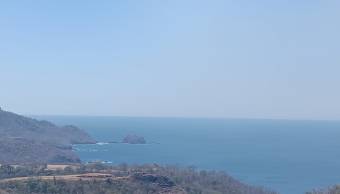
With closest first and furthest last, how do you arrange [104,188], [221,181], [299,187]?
[104,188] → [221,181] → [299,187]

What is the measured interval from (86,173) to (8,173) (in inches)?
595

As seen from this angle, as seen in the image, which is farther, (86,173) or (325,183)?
(325,183)

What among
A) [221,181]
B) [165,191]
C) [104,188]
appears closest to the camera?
[104,188]

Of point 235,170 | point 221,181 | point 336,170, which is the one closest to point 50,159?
point 235,170

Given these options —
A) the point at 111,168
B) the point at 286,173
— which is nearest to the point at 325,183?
the point at 286,173

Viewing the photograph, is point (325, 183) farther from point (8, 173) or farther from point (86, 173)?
point (8, 173)

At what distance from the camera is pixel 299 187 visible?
134 meters

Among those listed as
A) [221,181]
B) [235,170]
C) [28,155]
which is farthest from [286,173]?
[28,155]

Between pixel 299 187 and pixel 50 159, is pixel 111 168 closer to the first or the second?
pixel 299 187

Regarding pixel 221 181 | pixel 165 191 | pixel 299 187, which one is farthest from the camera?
pixel 299 187

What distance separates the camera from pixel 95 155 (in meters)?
187

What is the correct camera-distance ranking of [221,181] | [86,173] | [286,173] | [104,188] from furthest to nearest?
1. [286,173]
2. [221,181]
3. [86,173]
4. [104,188]

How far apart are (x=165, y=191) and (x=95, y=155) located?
105915 mm

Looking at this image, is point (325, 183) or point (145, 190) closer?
point (145, 190)
